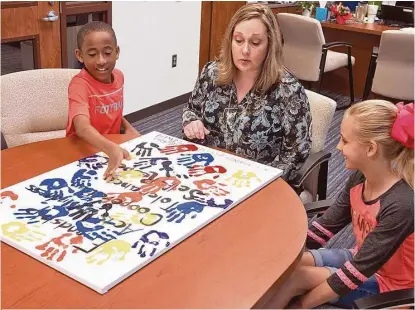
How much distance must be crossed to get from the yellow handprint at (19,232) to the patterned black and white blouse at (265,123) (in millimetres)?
933

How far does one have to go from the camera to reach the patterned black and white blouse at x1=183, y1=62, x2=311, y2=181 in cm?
183

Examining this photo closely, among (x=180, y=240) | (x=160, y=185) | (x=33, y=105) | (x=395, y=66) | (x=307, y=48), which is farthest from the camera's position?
(x=307, y=48)

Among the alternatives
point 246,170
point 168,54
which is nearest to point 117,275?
point 246,170

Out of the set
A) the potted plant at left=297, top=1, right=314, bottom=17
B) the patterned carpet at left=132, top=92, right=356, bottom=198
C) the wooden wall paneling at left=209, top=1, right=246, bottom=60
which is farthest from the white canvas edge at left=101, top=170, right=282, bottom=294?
the potted plant at left=297, top=1, right=314, bottom=17

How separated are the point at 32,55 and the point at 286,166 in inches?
79.9

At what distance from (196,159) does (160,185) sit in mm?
239

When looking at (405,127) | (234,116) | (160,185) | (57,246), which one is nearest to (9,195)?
(57,246)

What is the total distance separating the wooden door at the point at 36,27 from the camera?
2.81m

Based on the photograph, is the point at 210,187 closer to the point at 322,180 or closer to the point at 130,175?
the point at 130,175

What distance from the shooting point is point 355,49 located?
16.6ft

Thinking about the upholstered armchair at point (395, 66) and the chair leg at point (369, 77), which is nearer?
the upholstered armchair at point (395, 66)

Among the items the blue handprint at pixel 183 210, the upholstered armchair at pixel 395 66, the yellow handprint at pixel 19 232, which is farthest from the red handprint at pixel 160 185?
the upholstered armchair at pixel 395 66

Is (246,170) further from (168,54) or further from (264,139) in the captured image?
(168,54)

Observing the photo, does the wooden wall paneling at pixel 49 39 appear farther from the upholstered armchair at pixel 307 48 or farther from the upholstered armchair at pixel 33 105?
the upholstered armchair at pixel 307 48
